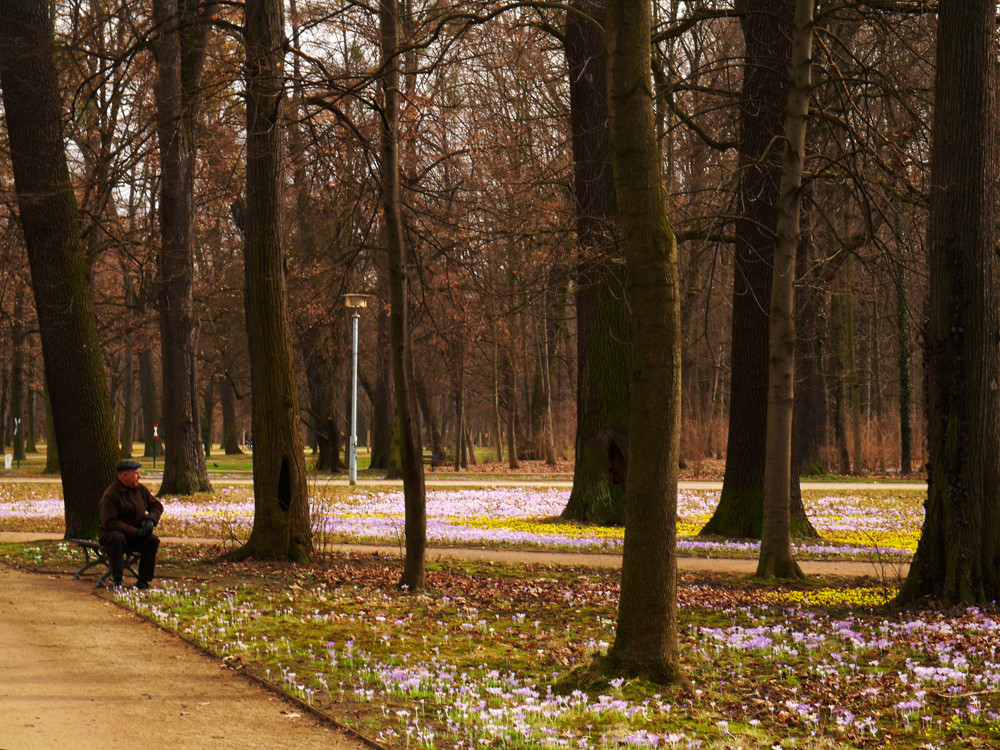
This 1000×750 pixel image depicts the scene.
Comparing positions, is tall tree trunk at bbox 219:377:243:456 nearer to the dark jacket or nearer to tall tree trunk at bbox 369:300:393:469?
tall tree trunk at bbox 369:300:393:469

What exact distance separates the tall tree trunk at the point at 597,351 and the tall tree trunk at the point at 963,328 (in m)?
8.03

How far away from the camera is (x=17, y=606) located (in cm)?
965

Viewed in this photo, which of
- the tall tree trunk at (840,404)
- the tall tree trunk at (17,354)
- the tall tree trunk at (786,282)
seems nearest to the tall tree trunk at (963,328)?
the tall tree trunk at (786,282)

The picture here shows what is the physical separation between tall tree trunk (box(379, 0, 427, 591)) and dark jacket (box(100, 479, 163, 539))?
2.88 meters

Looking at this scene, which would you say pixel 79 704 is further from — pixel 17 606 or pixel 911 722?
pixel 911 722

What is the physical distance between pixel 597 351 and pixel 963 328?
8.92 m

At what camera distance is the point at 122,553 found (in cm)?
1099

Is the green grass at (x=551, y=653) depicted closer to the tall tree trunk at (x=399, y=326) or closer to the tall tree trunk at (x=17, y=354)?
the tall tree trunk at (x=399, y=326)

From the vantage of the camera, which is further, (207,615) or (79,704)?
(207,615)

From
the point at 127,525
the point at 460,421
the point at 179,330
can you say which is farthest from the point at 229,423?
the point at 127,525

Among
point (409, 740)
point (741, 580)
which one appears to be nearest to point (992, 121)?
point (741, 580)

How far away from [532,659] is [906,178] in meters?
6.76

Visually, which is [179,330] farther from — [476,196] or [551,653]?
[551,653]

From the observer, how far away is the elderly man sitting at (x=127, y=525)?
10914 mm
